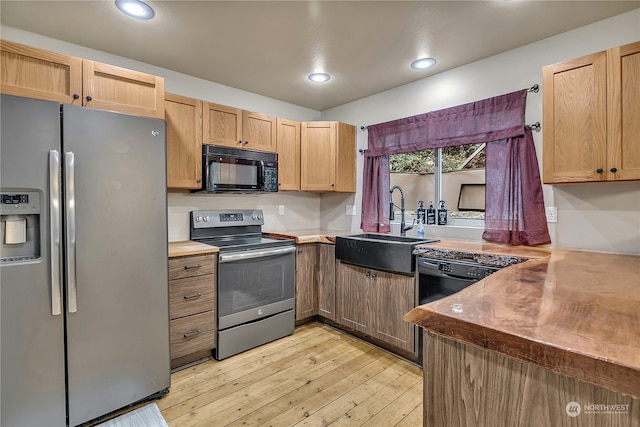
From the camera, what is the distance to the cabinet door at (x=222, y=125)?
2731 mm

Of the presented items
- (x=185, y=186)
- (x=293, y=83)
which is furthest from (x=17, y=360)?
(x=293, y=83)

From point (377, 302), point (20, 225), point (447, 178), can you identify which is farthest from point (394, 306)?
point (20, 225)

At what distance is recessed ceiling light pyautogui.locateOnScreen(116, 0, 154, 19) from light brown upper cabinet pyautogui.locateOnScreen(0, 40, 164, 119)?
347 millimetres

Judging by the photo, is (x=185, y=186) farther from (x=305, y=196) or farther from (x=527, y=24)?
(x=527, y=24)

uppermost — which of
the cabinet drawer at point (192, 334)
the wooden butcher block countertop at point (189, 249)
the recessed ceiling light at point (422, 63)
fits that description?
the recessed ceiling light at point (422, 63)

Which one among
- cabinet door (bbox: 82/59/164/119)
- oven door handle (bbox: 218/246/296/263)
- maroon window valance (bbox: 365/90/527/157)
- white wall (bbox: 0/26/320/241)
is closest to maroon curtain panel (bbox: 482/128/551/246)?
maroon window valance (bbox: 365/90/527/157)

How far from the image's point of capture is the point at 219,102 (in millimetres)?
3160

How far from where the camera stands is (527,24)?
208cm

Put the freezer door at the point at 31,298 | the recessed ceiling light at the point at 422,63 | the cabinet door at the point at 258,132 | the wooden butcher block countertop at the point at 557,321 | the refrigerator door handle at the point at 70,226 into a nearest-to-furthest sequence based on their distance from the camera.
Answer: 1. the wooden butcher block countertop at the point at 557,321
2. the freezer door at the point at 31,298
3. the refrigerator door handle at the point at 70,226
4. the recessed ceiling light at the point at 422,63
5. the cabinet door at the point at 258,132

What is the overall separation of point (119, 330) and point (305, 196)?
2.47 meters

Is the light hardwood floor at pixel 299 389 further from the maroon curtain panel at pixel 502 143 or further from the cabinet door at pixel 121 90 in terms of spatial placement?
the cabinet door at pixel 121 90

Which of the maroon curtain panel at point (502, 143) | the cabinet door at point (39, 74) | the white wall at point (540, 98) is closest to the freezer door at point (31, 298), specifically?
the cabinet door at point (39, 74)

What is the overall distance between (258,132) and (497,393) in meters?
2.83
